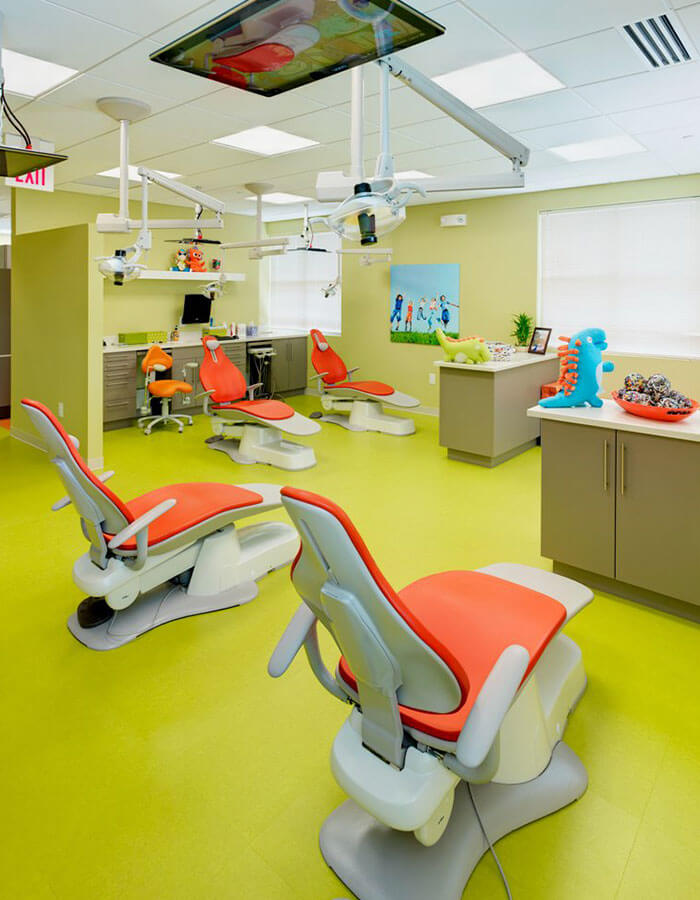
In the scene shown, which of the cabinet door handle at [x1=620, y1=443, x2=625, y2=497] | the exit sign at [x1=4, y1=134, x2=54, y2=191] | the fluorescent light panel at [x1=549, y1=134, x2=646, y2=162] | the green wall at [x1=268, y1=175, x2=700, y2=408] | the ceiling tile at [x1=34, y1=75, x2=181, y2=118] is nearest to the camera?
the cabinet door handle at [x1=620, y1=443, x2=625, y2=497]

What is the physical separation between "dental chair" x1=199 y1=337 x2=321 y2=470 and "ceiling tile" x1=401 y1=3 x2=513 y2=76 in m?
3.06

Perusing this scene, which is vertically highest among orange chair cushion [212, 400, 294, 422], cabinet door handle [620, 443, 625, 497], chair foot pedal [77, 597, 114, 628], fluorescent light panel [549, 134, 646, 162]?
fluorescent light panel [549, 134, 646, 162]

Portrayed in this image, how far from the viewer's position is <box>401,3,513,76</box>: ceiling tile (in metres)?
2.71

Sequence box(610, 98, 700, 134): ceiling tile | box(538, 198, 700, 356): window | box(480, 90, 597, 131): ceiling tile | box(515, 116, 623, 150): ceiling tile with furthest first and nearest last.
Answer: box(538, 198, 700, 356): window → box(515, 116, 623, 150): ceiling tile → box(610, 98, 700, 134): ceiling tile → box(480, 90, 597, 131): ceiling tile

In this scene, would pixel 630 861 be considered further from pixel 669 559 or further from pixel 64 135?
pixel 64 135

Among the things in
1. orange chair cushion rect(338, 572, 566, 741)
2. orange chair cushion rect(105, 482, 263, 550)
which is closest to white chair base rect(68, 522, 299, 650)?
orange chair cushion rect(105, 482, 263, 550)

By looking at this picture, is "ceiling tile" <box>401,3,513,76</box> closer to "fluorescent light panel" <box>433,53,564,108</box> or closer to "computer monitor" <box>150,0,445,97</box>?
"fluorescent light panel" <box>433,53,564,108</box>

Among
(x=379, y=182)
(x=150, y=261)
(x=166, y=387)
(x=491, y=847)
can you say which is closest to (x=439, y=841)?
(x=491, y=847)

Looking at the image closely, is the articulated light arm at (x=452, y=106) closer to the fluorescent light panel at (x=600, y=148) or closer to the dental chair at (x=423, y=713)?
the dental chair at (x=423, y=713)

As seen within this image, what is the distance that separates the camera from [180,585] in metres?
3.22

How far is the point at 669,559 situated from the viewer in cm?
291

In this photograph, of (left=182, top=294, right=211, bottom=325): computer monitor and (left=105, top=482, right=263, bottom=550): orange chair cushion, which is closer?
(left=105, top=482, right=263, bottom=550): orange chair cushion

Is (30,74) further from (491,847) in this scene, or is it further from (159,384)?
(491,847)

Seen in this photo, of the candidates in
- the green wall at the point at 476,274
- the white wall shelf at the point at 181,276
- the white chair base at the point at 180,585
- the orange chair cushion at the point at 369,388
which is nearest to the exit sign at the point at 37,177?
the white wall shelf at the point at 181,276
